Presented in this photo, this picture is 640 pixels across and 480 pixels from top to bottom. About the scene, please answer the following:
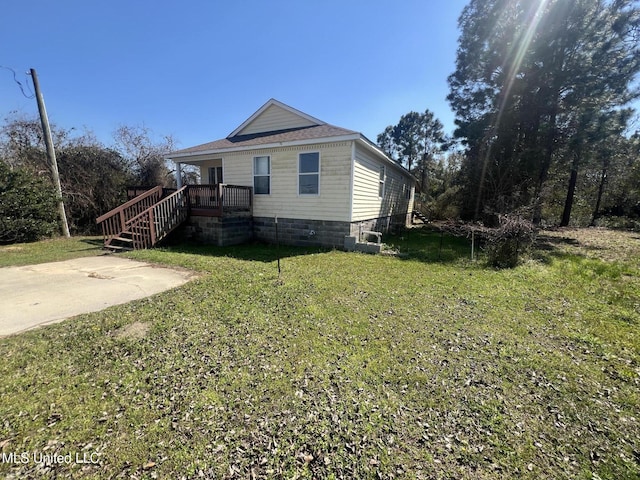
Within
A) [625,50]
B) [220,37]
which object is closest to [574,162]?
[625,50]

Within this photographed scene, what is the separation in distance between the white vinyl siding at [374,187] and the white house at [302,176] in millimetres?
34

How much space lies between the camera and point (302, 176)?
877 centimetres

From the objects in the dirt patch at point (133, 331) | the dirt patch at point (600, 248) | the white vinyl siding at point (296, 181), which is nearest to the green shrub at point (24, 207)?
the white vinyl siding at point (296, 181)

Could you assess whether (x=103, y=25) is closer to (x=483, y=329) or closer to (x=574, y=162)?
(x=483, y=329)

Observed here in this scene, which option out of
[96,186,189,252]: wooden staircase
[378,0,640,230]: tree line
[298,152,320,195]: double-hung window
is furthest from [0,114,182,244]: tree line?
[378,0,640,230]: tree line

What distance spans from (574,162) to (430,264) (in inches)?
374

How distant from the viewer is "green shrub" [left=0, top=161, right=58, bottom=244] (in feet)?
27.8

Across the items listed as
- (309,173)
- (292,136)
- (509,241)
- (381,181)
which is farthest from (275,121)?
(509,241)

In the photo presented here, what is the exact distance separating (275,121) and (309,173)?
3.92m

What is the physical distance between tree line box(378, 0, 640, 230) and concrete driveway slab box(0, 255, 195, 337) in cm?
998

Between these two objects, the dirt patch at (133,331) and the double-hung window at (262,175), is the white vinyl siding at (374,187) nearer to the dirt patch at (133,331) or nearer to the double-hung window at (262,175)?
the double-hung window at (262,175)

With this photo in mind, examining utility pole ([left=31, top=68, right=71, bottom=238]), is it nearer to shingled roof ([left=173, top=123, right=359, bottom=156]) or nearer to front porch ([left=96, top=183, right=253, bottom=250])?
→ front porch ([left=96, top=183, right=253, bottom=250])

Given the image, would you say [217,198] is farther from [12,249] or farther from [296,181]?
[12,249]

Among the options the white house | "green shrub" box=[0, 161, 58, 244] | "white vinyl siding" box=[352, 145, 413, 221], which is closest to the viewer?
the white house
